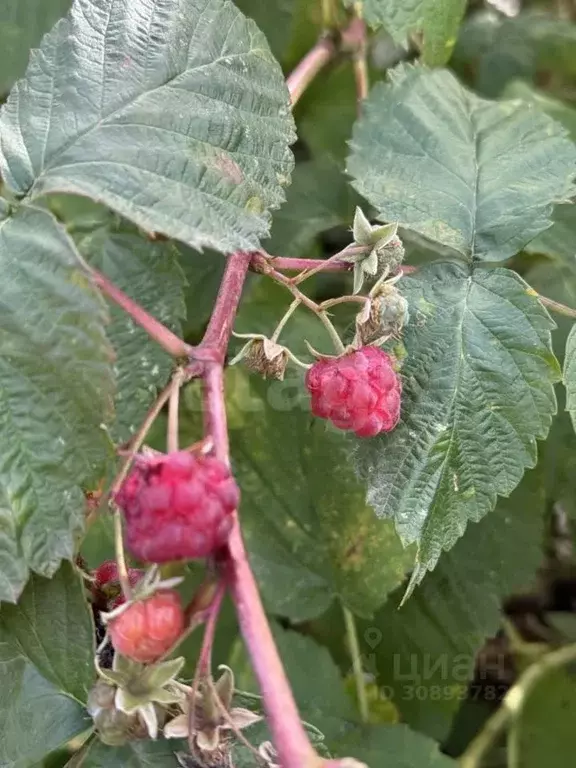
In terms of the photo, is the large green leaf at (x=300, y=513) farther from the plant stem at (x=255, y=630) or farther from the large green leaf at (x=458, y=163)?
the plant stem at (x=255, y=630)

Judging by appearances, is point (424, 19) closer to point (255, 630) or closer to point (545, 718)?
point (255, 630)

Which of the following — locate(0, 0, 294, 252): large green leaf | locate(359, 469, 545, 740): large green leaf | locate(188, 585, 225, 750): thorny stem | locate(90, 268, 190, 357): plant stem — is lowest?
locate(359, 469, 545, 740): large green leaf

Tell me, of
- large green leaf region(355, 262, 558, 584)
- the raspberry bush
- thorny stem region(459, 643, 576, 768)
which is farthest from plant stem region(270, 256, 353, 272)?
thorny stem region(459, 643, 576, 768)

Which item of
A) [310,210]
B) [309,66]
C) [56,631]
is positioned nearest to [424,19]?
[309,66]

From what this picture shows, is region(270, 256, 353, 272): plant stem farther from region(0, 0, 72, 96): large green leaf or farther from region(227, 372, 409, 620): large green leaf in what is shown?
region(0, 0, 72, 96): large green leaf

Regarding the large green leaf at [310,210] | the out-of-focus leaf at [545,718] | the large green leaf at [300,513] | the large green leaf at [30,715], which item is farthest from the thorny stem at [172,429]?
the out-of-focus leaf at [545,718]

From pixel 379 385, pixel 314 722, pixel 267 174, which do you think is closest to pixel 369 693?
pixel 314 722

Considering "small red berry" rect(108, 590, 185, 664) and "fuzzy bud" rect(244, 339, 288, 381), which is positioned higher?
"fuzzy bud" rect(244, 339, 288, 381)

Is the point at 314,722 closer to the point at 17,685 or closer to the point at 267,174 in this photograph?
the point at 17,685
